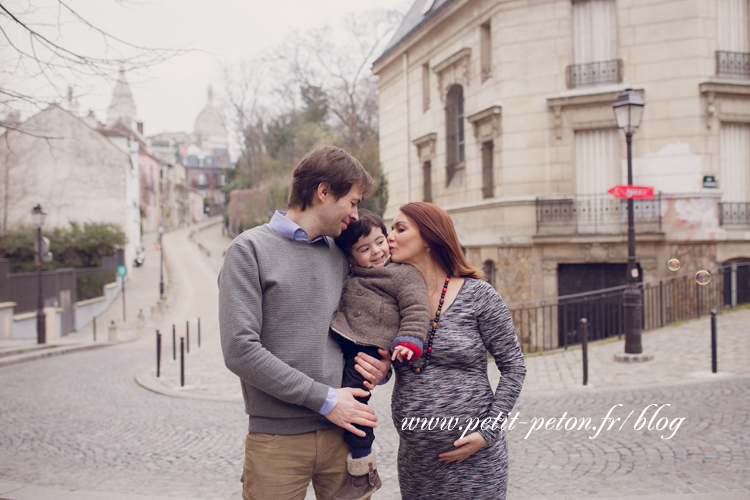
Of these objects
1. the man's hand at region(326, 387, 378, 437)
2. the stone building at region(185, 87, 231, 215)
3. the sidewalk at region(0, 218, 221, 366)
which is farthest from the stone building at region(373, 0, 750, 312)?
the stone building at region(185, 87, 231, 215)

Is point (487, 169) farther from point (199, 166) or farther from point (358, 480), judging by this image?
point (199, 166)

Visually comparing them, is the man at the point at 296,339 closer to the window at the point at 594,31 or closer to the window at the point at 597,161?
the window at the point at 597,161

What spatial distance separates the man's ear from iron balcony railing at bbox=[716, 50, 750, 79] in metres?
15.6

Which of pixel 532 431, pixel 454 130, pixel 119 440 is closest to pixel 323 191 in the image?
pixel 532 431

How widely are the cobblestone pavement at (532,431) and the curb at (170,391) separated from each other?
4cm

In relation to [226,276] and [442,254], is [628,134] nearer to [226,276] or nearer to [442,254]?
[442,254]

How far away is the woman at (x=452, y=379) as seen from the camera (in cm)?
252

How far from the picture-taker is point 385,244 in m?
2.72

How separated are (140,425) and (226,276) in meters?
6.20

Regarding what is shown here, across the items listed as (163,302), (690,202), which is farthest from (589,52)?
(163,302)

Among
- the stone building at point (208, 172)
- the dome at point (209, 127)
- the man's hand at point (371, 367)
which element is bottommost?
the man's hand at point (371, 367)

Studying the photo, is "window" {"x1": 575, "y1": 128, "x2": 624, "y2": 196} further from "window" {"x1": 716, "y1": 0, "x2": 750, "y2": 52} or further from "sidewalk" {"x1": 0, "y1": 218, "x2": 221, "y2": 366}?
"sidewalk" {"x1": 0, "y1": 218, "x2": 221, "y2": 366}

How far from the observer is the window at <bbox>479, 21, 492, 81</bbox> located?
1689 centimetres

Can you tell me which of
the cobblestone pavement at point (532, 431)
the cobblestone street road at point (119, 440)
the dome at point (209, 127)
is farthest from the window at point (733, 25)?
the dome at point (209, 127)
